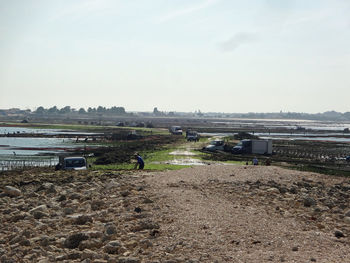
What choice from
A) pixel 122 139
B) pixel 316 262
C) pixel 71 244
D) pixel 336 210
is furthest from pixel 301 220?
pixel 122 139

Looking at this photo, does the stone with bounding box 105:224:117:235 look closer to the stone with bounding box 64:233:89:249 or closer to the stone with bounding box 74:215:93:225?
the stone with bounding box 64:233:89:249

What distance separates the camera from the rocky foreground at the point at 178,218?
567 inches

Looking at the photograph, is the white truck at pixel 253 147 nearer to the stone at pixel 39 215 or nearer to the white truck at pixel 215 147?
the white truck at pixel 215 147

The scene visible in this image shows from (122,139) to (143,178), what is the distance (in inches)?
2325

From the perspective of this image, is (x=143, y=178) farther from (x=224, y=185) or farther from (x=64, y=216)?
(x=64, y=216)

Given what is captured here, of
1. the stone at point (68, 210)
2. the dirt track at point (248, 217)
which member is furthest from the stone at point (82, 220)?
the dirt track at point (248, 217)

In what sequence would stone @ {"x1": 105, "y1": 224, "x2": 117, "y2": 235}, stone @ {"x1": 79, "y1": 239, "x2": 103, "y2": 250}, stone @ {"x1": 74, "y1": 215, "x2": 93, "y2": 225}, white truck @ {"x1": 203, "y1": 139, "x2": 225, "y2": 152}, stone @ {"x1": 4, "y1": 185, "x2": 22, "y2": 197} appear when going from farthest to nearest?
white truck @ {"x1": 203, "y1": 139, "x2": 225, "y2": 152} < stone @ {"x1": 4, "y1": 185, "x2": 22, "y2": 197} < stone @ {"x1": 74, "y1": 215, "x2": 93, "y2": 225} < stone @ {"x1": 105, "y1": 224, "x2": 117, "y2": 235} < stone @ {"x1": 79, "y1": 239, "x2": 103, "y2": 250}

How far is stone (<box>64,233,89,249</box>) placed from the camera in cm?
1606

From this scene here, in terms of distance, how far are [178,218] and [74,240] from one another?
4.80 metres

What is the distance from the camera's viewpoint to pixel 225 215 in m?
18.1

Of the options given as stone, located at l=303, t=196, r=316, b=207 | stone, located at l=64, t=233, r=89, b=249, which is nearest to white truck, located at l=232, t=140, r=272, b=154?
stone, located at l=303, t=196, r=316, b=207

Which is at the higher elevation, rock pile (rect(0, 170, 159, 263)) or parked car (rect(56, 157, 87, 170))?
parked car (rect(56, 157, 87, 170))

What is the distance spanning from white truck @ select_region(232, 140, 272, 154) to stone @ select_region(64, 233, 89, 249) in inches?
1627

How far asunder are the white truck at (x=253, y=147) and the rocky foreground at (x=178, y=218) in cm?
2626
